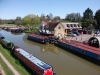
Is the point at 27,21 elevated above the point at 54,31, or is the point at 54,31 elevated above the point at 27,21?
the point at 27,21

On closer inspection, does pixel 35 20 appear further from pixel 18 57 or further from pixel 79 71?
pixel 79 71

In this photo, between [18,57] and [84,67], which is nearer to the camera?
[84,67]

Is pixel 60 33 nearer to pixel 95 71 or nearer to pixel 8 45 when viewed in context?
pixel 8 45

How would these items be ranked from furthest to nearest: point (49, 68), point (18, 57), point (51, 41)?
1. point (51, 41)
2. point (18, 57)
3. point (49, 68)

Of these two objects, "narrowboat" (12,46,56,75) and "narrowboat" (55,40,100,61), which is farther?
"narrowboat" (55,40,100,61)

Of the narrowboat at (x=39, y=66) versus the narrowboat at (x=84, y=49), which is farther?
the narrowboat at (x=84, y=49)

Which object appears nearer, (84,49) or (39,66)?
(39,66)

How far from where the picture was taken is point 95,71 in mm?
13719

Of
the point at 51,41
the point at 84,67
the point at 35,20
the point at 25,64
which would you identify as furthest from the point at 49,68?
the point at 35,20

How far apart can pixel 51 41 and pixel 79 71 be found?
562 inches

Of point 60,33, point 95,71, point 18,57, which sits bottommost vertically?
point 95,71

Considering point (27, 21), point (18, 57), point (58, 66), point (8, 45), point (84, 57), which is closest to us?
point (58, 66)

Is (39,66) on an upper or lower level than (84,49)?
lower

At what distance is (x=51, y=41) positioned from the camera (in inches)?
1067
